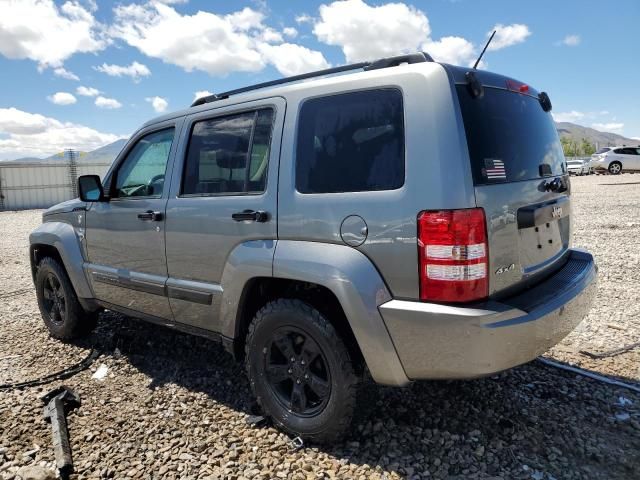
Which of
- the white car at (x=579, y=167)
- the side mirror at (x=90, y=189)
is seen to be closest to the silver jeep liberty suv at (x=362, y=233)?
the side mirror at (x=90, y=189)

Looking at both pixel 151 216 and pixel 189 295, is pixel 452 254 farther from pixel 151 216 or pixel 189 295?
pixel 151 216

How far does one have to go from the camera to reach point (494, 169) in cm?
240

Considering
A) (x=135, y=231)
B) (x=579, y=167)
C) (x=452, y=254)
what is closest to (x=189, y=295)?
(x=135, y=231)

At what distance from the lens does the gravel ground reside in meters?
2.61

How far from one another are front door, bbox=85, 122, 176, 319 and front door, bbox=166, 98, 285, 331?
15 centimetres

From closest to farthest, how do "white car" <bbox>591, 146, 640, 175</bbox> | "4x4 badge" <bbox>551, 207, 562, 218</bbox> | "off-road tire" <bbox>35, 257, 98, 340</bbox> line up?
"4x4 badge" <bbox>551, 207, 562, 218</bbox> < "off-road tire" <bbox>35, 257, 98, 340</bbox> < "white car" <bbox>591, 146, 640, 175</bbox>

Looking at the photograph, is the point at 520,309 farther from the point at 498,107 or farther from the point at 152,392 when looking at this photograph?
the point at 152,392

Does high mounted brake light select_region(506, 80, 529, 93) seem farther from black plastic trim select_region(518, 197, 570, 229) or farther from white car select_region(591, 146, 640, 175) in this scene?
white car select_region(591, 146, 640, 175)

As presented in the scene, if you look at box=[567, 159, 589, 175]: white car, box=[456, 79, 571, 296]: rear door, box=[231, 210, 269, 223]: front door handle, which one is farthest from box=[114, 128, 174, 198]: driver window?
box=[567, 159, 589, 175]: white car

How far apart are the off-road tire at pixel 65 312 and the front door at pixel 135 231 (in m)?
0.47

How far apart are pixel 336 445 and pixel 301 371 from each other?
1.53 feet

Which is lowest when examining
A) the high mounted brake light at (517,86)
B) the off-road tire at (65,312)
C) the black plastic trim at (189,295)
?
the off-road tire at (65,312)

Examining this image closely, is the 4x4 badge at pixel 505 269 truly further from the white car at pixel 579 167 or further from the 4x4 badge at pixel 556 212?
the white car at pixel 579 167

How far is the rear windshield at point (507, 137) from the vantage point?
7.71 ft
